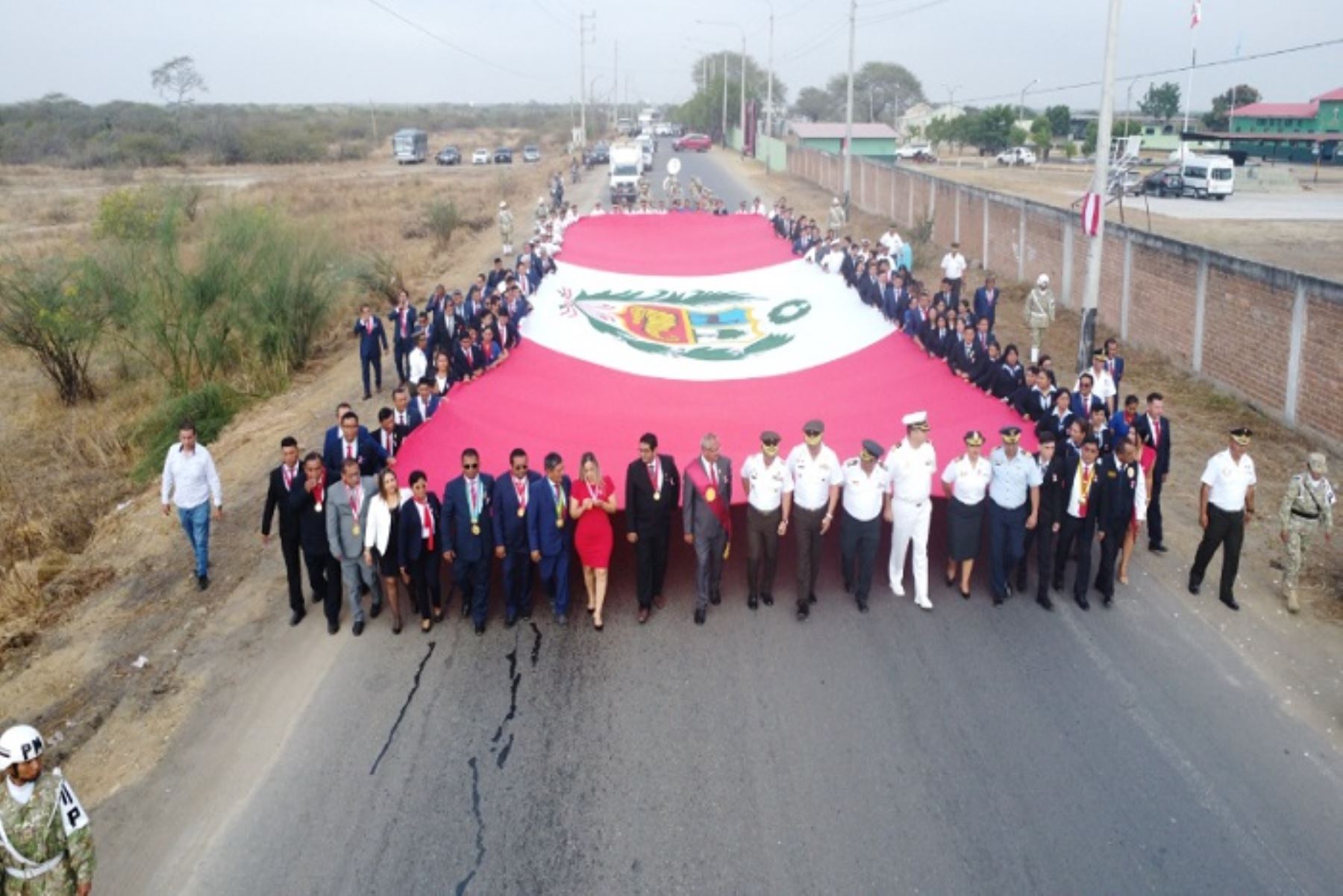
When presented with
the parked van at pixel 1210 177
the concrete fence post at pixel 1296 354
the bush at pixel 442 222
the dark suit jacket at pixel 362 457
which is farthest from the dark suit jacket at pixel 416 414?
the parked van at pixel 1210 177

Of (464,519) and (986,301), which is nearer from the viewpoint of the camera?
(464,519)

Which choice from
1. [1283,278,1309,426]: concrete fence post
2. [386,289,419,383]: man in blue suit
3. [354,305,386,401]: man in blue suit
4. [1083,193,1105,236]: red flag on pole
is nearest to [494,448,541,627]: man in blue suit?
[386,289,419,383]: man in blue suit

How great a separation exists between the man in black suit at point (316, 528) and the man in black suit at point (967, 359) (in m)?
6.48

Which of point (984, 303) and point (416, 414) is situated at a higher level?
point (984, 303)

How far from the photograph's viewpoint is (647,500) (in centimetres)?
821

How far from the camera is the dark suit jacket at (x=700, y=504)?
8281mm

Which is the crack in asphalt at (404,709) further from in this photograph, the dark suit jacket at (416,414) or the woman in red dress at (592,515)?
the dark suit jacket at (416,414)

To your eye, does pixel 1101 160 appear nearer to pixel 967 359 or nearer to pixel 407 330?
pixel 967 359

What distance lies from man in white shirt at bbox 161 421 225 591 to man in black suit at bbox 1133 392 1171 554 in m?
8.00

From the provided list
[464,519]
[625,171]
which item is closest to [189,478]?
[464,519]

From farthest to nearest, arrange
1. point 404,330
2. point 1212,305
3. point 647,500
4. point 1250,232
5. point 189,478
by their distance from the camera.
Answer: point 1250,232, point 1212,305, point 404,330, point 189,478, point 647,500

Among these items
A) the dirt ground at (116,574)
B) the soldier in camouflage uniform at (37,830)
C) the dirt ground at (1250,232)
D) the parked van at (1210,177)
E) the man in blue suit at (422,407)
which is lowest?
the dirt ground at (116,574)

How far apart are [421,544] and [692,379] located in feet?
16.3

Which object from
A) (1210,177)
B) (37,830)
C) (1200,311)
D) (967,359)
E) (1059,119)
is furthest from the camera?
(1059,119)
